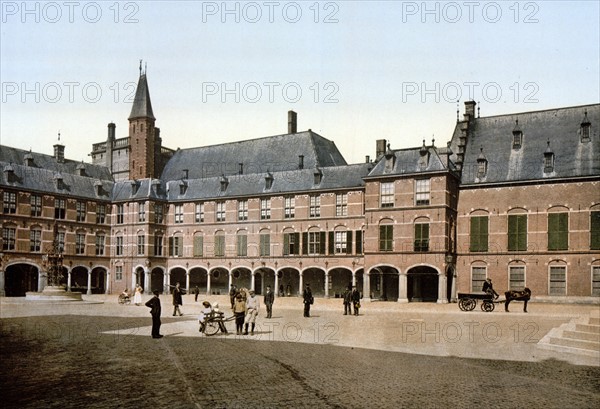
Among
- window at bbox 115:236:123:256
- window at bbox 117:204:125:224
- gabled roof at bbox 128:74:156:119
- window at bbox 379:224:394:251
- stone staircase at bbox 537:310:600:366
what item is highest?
gabled roof at bbox 128:74:156:119

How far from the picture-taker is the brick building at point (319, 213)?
1387 inches

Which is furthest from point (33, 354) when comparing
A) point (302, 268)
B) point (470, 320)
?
point (302, 268)

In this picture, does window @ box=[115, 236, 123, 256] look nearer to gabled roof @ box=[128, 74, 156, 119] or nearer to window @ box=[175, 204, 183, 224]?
window @ box=[175, 204, 183, 224]

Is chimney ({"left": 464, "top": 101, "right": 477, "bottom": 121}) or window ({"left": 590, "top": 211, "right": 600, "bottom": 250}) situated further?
chimney ({"left": 464, "top": 101, "right": 477, "bottom": 121})

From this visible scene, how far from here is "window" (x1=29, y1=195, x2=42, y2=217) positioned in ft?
143

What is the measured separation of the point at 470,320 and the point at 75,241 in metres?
35.1

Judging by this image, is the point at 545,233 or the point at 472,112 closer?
the point at 545,233

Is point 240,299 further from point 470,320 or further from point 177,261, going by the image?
point 177,261

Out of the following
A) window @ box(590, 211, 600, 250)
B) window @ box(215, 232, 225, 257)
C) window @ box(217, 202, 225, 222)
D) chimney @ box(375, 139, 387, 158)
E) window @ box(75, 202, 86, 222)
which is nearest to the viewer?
window @ box(590, 211, 600, 250)

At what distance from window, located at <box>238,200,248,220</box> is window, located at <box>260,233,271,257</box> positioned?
90.9 inches

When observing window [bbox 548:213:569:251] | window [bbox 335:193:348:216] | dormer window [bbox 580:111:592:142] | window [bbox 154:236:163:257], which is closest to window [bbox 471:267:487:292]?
window [bbox 548:213:569:251]

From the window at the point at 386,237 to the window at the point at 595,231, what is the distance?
11659mm

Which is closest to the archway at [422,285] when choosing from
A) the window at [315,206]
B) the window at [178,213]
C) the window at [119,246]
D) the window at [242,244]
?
the window at [315,206]

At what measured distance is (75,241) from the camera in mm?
46562
